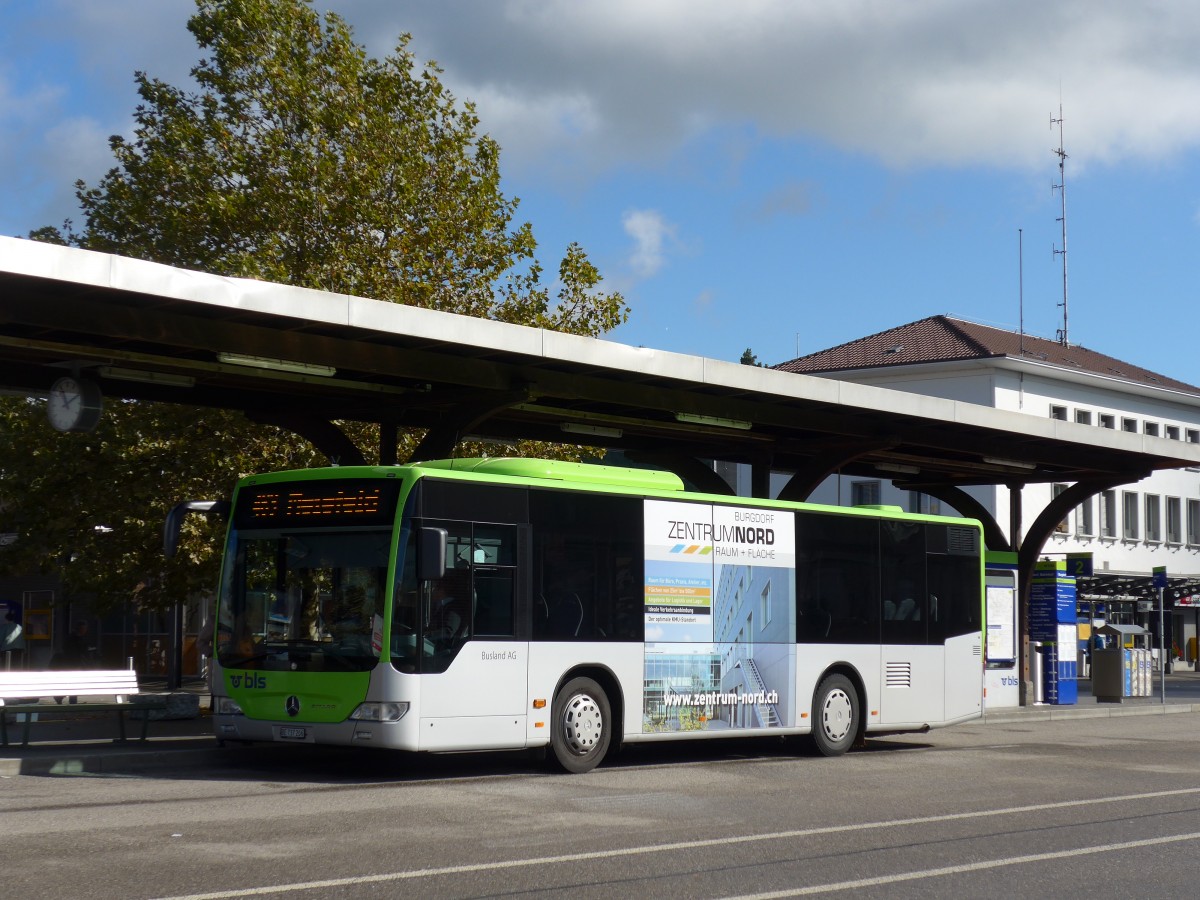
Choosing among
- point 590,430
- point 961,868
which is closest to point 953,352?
point 590,430

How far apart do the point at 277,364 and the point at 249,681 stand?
3151mm

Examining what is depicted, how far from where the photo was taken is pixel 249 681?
1444 centimetres

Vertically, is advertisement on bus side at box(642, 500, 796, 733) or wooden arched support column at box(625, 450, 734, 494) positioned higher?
wooden arched support column at box(625, 450, 734, 494)

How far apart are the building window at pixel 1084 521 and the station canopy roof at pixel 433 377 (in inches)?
1362

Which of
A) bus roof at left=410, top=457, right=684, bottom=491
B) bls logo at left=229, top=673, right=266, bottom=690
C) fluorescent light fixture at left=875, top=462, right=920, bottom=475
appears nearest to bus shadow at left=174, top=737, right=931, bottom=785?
bls logo at left=229, top=673, right=266, bottom=690

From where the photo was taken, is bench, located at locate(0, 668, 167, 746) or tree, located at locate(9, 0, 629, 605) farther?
tree, located at locate(9, 0, 629, 605)

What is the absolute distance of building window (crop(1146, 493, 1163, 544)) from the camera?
64438 millimetres

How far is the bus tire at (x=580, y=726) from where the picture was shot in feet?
48.8

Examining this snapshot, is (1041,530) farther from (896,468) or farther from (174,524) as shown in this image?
(174,524)

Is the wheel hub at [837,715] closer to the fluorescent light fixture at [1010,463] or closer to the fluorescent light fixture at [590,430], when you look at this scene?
the fluorescent light fixture at [590,430]

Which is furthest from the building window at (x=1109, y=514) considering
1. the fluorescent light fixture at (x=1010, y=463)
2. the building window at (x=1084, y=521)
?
the fluorescent light fixture at (x=1010, y=463)

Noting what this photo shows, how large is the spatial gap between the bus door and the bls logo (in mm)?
1663

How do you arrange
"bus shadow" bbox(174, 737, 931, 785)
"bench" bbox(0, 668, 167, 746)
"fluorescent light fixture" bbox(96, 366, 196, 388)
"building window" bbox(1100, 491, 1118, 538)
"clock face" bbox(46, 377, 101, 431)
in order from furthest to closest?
"building window" bbox(1100, 491, 1118, 538), "fluorescent light fixture" bbox(96, 366, 196, 388), "clock face" bbox(46, 377, 101, 431), "bench" bbox(0, 668, 167, 746), "bus shadow" bbox(174, 737, 931, 785)

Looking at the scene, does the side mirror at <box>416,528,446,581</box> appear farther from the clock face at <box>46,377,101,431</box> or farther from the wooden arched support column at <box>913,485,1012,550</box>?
the wooden arched support column at <box>913,485,1012,550</box>
